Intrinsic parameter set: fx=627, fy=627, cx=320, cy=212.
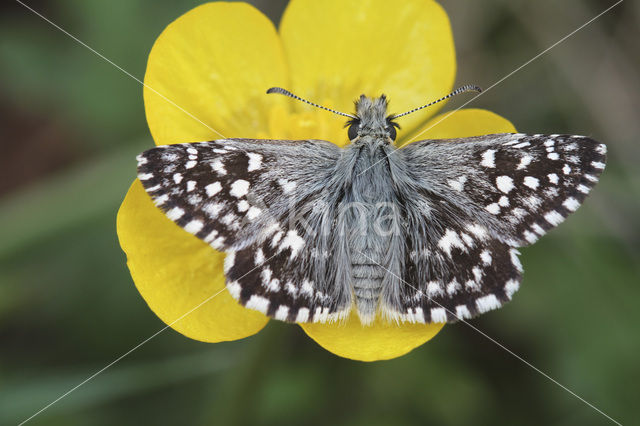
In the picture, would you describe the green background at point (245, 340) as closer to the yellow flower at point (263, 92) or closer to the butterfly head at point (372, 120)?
the yellow flower at point (263, 92)

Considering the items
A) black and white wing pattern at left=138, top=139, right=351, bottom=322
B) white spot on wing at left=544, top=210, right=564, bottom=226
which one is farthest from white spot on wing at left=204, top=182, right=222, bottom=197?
white spot on wing at left=544, top=210, right=564, bottom=226

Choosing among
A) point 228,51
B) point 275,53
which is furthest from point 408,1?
point 228,51

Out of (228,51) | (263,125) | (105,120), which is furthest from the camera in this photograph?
(105,120)

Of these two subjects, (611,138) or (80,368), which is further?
(611,138)

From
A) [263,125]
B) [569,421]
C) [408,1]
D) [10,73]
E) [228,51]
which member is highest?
[10,73]

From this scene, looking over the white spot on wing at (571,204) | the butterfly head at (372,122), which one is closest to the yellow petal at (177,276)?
the butterfly head at (372,122)

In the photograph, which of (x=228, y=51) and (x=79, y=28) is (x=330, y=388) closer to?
(x=228, y=51)
